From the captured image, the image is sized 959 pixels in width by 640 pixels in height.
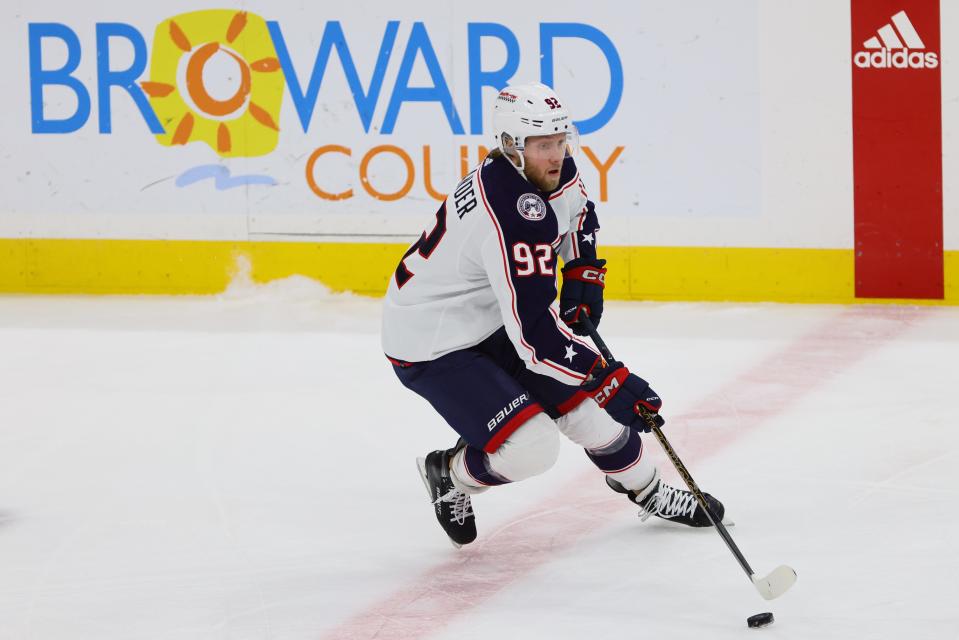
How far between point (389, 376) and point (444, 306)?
178 cm

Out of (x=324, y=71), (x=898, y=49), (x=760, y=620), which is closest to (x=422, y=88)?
(x=324, y=71)

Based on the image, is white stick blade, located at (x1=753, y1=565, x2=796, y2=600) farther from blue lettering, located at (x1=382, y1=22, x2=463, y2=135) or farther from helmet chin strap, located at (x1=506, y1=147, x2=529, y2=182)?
blue lettering, located at (x1=382, y1=22, x2=463, y2=135)

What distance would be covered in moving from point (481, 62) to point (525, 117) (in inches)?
127

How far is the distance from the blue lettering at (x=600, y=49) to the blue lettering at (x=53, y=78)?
1.91 meters

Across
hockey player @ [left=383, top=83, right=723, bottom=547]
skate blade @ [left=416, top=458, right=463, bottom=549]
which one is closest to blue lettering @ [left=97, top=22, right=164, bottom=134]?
skate blade @ [left=416, top=458, right=463, bottom=549]

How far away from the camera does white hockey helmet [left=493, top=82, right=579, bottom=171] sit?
8.43 feet

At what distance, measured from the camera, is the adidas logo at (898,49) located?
5359mm

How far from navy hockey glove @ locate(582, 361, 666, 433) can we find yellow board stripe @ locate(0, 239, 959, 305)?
3.12m

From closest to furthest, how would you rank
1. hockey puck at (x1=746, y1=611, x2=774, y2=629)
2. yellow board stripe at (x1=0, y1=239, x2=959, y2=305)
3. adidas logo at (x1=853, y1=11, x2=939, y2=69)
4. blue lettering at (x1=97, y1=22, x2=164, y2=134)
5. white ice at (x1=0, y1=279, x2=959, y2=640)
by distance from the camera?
1. hockey puck at (x1=746, y1=611, x2=774, y2=629)
2. white ice at (x1=0, y1=279, x2=959, y2=640)
3. adidas logo at (x1=853, y1=11, x2=939, y2=69)
4. yellow board stripe at (x1=0, y1=239, x2=959, y2=305)
5. blue lettering at (x1=97, y1=22, x2=164, y2=134)

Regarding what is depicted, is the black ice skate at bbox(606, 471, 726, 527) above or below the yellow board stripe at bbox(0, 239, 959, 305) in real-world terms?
below

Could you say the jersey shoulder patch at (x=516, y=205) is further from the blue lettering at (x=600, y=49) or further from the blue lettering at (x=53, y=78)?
the blue lettering at (x=53, y=78)

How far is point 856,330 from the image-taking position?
16.5 feet

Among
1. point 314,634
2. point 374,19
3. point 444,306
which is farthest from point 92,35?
point 314,634

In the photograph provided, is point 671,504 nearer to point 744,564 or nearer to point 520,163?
point 744,564
